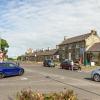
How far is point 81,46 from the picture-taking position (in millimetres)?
87375

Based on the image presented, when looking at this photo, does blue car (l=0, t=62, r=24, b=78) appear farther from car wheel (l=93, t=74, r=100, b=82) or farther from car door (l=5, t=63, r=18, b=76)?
car wheel (l=93, t=74, r=100, b=82)

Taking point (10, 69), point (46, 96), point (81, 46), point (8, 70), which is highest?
point (81, 46)

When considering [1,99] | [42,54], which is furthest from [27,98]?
[42,54]

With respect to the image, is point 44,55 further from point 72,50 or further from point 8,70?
point 8,70

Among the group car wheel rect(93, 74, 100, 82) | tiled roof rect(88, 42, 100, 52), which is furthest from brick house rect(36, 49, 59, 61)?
car wheel rect(93, 74, 100, 82)

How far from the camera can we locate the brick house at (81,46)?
8304 cm

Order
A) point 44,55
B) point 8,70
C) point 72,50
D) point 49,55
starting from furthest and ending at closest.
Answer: point 44,55 → point 49,55 → point 72,50 → point 8,70

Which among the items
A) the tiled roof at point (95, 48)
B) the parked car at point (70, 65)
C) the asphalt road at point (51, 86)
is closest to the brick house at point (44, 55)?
the tiled roof at point (95, 48)

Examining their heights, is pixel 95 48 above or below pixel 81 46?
below

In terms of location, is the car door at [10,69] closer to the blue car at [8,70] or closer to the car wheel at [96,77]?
the blue car at [8,70]

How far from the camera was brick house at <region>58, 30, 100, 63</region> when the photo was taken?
272 feet

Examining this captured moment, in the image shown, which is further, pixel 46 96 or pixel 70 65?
pixel 70 65

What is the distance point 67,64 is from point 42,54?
7765 centimetres

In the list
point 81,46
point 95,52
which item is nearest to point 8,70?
point 95,52
